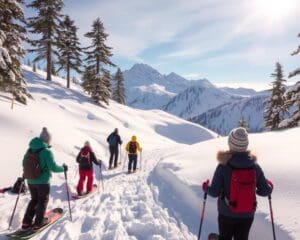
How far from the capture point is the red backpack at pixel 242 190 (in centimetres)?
456

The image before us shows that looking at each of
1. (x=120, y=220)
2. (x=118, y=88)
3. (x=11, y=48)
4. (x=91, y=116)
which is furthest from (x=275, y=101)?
(x=118, y=88)

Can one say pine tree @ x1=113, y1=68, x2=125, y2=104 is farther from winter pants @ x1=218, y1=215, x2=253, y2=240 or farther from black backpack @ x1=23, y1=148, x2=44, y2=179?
winter pants @ x1=218, y1=215, x2=253, y2=240

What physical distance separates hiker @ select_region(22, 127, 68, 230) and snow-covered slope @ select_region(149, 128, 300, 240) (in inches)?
148

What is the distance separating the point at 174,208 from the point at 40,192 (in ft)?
13.6

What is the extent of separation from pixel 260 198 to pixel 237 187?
3257mm

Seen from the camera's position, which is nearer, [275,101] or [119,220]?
[119,220]

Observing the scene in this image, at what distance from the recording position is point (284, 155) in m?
9.67

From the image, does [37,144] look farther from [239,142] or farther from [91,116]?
[91,116]

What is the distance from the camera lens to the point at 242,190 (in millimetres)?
4559

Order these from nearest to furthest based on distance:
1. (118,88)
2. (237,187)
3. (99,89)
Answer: (237,187)
(99,89)
(118,88)

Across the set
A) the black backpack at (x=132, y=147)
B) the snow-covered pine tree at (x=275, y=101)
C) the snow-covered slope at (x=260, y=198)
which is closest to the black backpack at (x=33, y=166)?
the snow-covered slope at (x=260, y=198)

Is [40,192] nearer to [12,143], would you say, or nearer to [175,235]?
[175,235]

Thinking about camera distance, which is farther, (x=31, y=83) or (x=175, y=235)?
(x=31, y=83)

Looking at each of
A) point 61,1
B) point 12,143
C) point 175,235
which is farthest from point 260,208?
point 61,1
